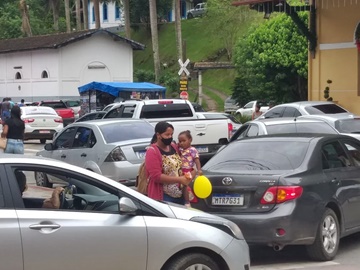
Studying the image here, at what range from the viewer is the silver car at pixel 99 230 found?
239 inches

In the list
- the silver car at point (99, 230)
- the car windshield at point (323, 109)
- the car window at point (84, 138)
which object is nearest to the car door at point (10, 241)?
the silver car at point (99, 230)

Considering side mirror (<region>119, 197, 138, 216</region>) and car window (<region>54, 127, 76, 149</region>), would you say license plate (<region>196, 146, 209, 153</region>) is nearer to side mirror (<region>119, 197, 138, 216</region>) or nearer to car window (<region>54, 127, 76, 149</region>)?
car window (<region>54, 127, 76, 149</region>)

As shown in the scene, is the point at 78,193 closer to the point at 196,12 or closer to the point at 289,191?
the point at 289,191

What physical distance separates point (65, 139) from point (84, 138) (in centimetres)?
76

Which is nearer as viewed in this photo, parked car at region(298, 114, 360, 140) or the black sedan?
the black sedan

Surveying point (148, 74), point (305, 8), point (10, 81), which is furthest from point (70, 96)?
point (305, 8)

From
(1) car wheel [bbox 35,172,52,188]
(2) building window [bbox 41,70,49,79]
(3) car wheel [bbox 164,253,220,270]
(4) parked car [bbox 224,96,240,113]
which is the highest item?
(2) building window [bbox 41,70,49,79]

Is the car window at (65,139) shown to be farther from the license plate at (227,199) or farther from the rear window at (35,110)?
the rear window at (35,110)

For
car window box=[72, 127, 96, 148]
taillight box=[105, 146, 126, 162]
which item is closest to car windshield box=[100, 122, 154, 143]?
car window box=[72, 127, 96, 148]

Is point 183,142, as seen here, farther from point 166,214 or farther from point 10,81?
point 10,81

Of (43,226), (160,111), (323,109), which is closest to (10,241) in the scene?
(43,226)

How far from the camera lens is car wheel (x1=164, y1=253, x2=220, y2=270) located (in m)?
6.55

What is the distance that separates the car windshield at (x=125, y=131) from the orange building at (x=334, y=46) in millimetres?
12062

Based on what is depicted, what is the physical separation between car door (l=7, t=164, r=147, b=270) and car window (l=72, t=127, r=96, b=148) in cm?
796
